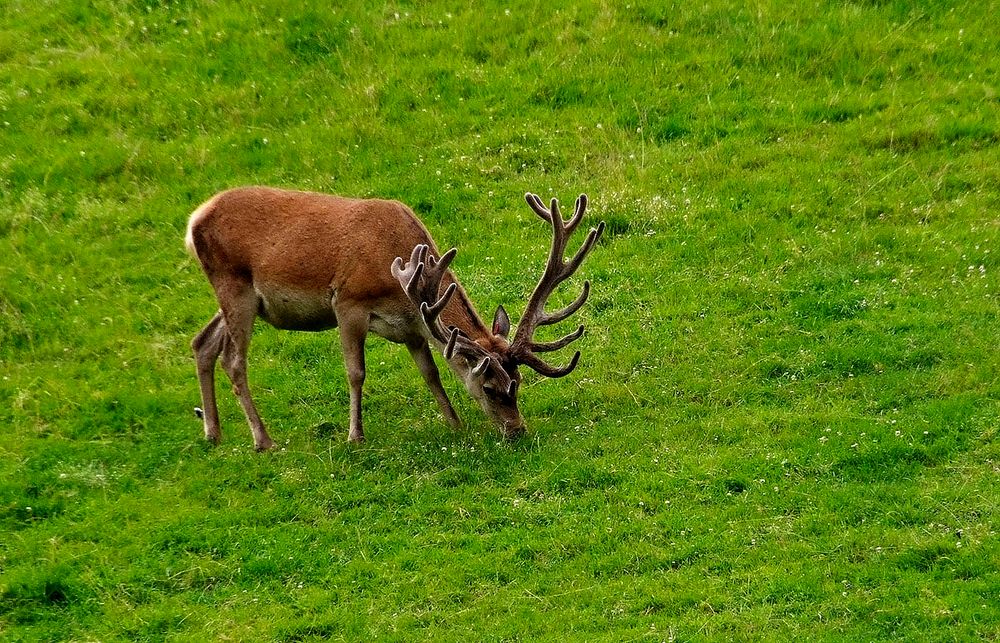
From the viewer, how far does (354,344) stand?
1124 centimetres

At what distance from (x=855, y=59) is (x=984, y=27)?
188 cm

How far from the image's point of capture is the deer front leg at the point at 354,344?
36.8 ft

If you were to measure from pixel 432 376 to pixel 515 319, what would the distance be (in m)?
1.84

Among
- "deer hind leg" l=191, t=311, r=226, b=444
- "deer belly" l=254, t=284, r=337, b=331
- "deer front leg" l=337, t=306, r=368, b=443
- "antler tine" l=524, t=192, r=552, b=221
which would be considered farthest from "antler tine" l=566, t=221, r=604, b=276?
"deer hind leg" l=191, t=311, r=226, b=444

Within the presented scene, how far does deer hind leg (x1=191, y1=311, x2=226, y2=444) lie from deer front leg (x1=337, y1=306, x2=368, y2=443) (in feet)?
3.52

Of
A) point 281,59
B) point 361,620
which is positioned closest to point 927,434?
point 361,620

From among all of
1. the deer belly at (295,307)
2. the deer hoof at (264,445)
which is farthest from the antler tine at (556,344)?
the deer hoof at (264,445)

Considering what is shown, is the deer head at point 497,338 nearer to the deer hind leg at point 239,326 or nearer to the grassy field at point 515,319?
the grassy field at point 515,319

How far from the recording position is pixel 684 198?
14742mm

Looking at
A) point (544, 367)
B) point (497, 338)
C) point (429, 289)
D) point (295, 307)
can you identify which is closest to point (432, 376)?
point (497, 338)

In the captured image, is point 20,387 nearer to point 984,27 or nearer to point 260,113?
point 260,113

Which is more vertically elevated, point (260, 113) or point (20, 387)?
point (260, 113)

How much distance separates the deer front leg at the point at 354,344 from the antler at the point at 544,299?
1.27 m

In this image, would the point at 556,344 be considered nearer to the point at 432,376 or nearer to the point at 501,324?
the point at 501,324
